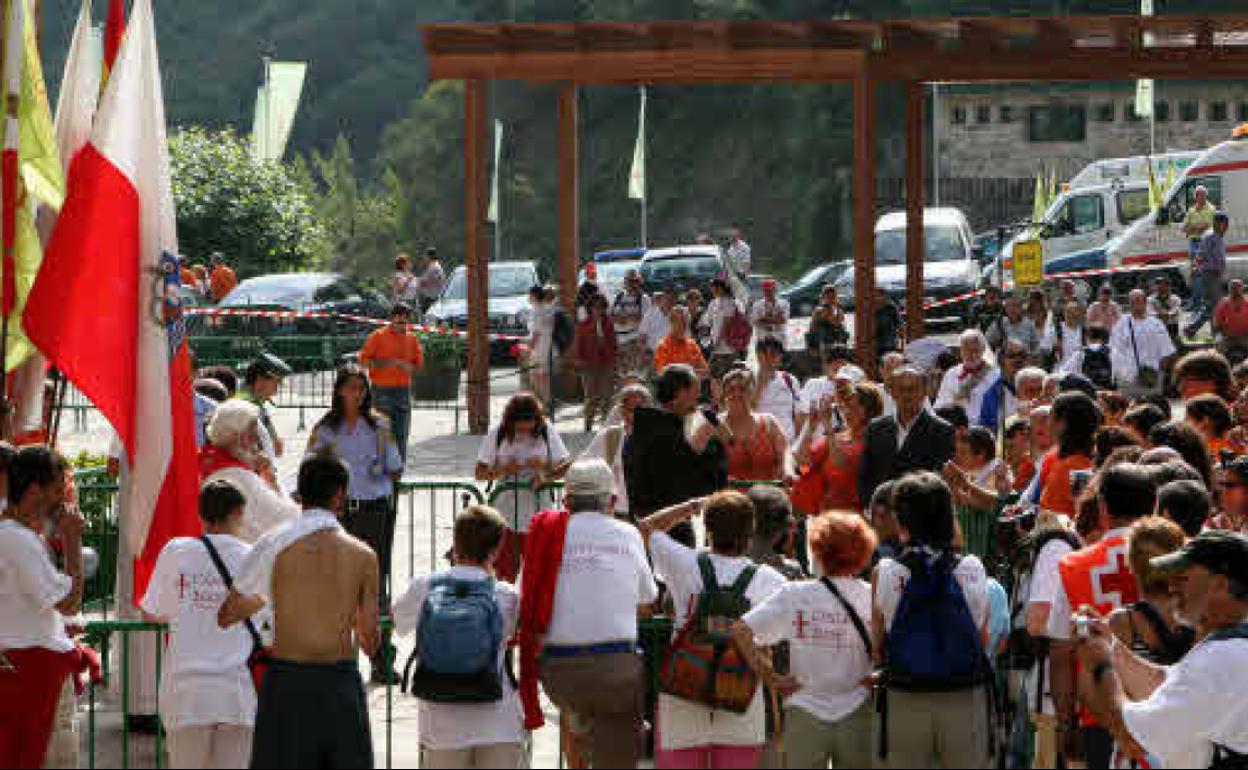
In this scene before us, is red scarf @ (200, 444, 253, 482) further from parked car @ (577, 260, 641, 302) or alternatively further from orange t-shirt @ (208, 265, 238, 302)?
orange t-shirt @ (208, 265, 238, 302)

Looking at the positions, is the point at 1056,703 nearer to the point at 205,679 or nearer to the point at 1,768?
the point at 205,679

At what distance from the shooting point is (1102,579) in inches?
307

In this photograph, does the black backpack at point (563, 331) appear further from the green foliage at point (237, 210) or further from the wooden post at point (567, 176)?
the green foliage at point (237, 210)

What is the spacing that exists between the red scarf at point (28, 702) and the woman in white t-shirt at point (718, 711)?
2.28 metres

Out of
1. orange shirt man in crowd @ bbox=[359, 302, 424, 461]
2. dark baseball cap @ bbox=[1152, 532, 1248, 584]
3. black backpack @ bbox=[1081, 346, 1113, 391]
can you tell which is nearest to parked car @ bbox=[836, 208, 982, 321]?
black backpack @ bbox=[1081, 346, 1113, 391]

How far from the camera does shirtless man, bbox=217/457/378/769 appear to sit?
8023mm

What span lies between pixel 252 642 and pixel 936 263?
104ft

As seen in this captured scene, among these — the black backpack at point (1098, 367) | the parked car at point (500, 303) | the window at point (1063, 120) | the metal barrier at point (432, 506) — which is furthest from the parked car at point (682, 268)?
the window at point (1063, 120)

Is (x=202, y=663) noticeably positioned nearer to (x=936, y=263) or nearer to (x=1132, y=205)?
(x=936, y=263)

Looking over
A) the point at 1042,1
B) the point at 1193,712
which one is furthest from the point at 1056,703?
the point at 1042,1

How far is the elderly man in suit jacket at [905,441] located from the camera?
11.6m

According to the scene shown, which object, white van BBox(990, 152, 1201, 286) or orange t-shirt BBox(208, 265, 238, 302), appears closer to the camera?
orange t-shirt BBox(208, 265, 238, 302)

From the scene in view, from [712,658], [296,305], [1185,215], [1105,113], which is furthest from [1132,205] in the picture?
[712,658]

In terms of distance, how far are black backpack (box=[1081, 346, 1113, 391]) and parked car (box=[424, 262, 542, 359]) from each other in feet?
49.0
